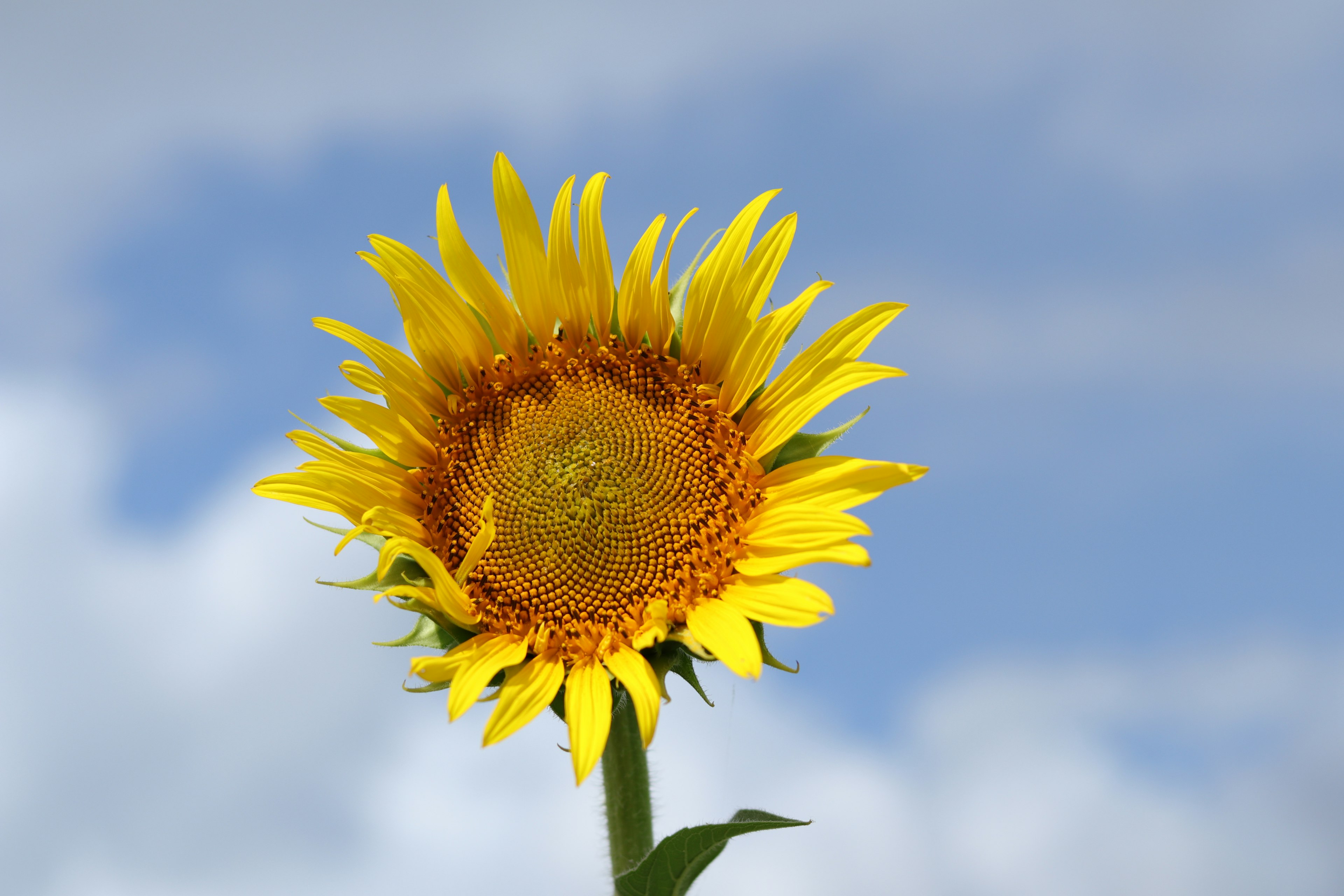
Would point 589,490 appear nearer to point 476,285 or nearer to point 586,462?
point 586,462

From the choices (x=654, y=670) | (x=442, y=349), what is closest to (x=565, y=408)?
(x=442, y=349)

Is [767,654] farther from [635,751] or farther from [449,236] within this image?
[449,236]

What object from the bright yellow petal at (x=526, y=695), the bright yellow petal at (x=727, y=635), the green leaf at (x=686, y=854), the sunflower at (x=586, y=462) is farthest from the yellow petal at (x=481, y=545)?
the green leaf at (x=686, y=854)

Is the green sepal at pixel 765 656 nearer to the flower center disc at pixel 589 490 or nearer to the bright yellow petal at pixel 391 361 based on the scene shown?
the flower center disc at pixel 589 490

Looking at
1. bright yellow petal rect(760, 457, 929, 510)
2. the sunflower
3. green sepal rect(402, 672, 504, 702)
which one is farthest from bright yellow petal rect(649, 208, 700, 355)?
green sepal rect(402, 672, 504, 702)

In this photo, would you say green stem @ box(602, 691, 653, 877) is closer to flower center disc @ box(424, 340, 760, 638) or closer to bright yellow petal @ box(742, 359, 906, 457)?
flower center disc @ box(424, 340, 760, 638)

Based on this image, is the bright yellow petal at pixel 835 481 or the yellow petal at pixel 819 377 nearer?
the bright yellow petal at pixel 835 481
